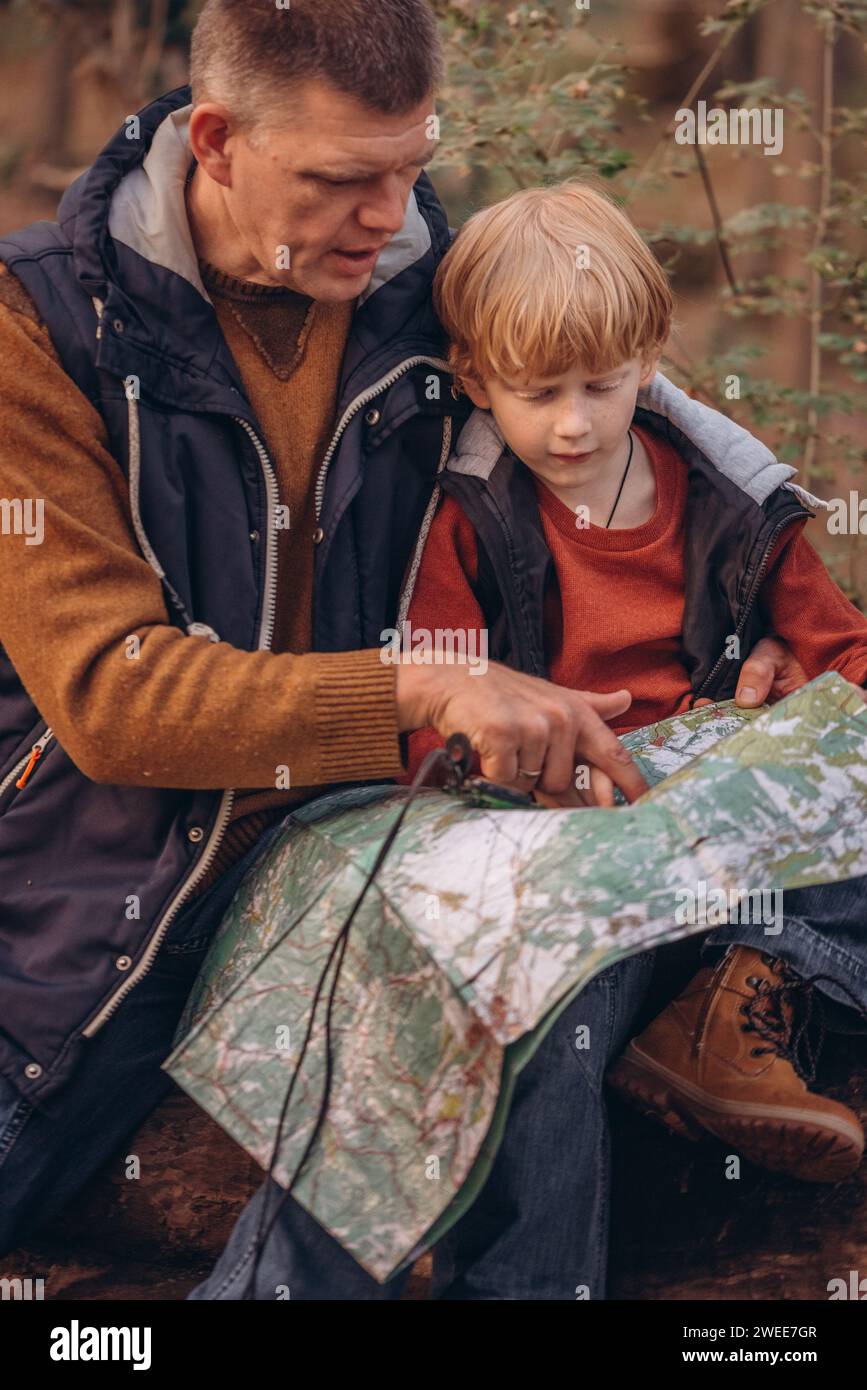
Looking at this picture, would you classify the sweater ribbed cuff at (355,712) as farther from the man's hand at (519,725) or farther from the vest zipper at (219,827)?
the vest zipper at (219,827)

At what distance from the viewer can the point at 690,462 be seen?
8.16ft

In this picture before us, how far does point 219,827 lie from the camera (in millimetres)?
2172

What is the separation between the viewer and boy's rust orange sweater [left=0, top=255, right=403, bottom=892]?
204 cm

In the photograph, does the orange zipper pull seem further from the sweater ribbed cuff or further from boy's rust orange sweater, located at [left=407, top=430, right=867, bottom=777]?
boy's rust orange sweater, located at [left=407, top=430, right=867, bottom=777]

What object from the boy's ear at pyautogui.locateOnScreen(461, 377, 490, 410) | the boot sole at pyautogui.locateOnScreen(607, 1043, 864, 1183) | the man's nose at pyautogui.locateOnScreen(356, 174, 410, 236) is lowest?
the boot sole at pyautogui.locateOnScreen(607, 1043, 864, 1183)

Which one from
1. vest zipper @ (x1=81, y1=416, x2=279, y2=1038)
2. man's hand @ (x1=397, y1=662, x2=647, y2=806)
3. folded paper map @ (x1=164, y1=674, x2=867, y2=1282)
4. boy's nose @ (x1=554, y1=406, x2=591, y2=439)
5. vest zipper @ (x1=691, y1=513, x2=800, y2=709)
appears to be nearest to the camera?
folded paper map @ (x1=164, y1=674, x2=867, y2=1282)

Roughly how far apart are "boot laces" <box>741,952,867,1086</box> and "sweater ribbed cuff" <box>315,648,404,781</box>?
0.60 metres

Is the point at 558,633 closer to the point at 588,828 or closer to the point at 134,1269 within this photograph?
the point at 588,828

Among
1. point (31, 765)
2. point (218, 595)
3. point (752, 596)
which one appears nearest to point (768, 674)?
point (752, 596)

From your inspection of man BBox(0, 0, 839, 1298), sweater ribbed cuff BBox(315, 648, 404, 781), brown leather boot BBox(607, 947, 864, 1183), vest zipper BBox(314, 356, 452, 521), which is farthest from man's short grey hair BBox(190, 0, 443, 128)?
brown leather boot BBox(607, 947, 864, 1183)

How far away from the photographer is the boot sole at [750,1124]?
208 cm

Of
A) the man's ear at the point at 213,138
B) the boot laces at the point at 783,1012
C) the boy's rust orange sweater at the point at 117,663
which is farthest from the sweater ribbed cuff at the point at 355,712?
the man's ear at the point at 213,138

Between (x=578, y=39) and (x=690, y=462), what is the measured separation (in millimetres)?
2609

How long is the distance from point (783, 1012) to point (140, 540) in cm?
109
